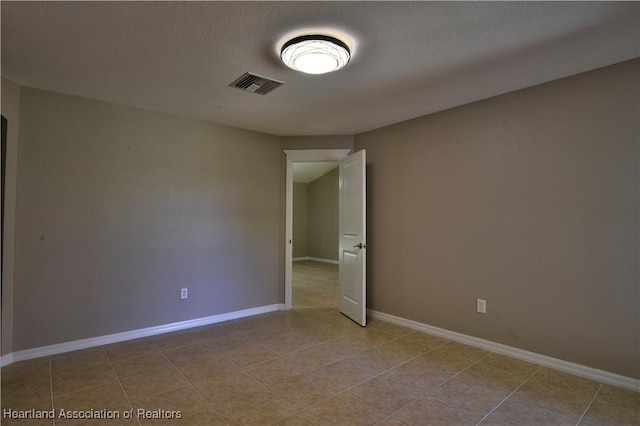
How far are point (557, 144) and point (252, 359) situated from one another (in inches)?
122

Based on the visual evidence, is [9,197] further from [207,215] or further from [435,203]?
[435,203]

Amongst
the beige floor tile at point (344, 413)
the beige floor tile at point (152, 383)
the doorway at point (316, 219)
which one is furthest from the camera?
the doorway at point (316, 219)

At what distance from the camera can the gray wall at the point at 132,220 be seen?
2.88m

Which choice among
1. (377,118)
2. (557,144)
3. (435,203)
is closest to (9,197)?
(377,118)

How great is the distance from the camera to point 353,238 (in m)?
3.97

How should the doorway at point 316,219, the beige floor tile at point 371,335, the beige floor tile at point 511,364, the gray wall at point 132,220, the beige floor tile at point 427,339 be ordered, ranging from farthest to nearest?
the doorway at point 316,219 → the beige floor tile at point 371,335 → the beige floor tile at point 427,339 → the gray wall at point 132,220 → the beige floor tile at point 511,364

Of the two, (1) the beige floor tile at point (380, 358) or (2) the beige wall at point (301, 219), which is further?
(2) the beige wall at point (301, 219)

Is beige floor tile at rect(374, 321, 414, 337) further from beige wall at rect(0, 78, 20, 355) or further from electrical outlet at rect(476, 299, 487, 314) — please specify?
beige wall at rect(0, 78, 20, 355)

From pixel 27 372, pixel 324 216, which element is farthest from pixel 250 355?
pixel 324 216

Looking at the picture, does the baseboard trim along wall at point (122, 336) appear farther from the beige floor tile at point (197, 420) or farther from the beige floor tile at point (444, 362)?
the beige floor tile at point (444, 362)

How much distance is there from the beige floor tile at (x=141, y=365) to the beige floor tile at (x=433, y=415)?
1.84 metres

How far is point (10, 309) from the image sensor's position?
2.72m

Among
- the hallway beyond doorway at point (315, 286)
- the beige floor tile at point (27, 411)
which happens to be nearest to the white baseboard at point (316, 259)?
the hallway beyond doorway at point (315, 286)

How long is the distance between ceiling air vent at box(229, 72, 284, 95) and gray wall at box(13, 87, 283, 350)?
1209 mm
